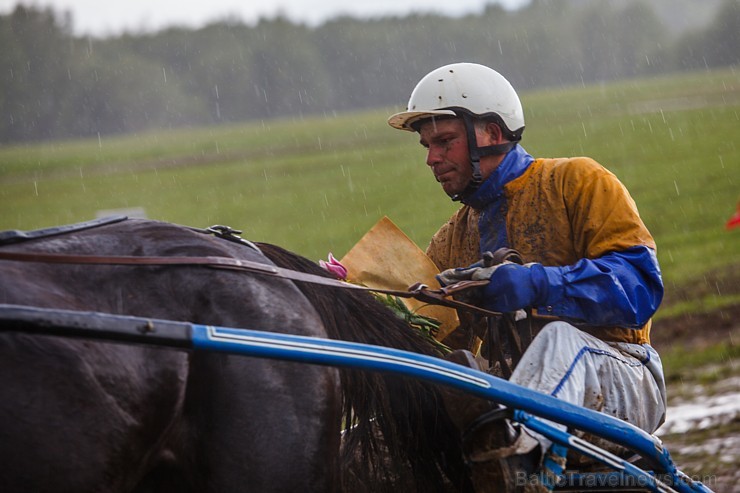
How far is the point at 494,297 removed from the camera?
3.08 metres

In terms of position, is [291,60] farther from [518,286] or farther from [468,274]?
[518,286]

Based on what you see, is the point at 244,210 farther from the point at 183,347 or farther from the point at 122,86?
the point at 122,86

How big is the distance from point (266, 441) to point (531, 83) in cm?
7684

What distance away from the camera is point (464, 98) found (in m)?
3.54

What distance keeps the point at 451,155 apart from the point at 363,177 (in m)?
23.7

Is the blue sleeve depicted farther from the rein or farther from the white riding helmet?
the white riding helmet

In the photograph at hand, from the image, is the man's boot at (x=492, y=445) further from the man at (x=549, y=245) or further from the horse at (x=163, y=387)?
the horse at (x=163, y=387)

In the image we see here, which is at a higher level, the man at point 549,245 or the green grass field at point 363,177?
the man at point 549,245

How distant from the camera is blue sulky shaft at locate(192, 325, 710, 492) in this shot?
2232 millimetres

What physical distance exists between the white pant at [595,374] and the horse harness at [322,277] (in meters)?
0.22

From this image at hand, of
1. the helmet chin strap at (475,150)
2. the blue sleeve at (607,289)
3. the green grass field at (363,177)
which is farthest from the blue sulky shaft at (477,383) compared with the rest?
the green grass field at (363,177)

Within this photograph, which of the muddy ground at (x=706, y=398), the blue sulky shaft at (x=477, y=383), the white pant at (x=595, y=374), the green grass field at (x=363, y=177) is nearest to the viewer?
the blue sulky shaft at (x=477, y=383)

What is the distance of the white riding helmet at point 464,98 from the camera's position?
139 inches

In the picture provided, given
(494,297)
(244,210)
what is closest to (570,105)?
(244,210)
